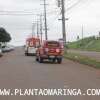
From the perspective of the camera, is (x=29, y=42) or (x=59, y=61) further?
(x=29, y=42)

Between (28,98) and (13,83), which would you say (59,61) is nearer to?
(13,83)

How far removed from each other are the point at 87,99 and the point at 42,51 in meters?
27.0

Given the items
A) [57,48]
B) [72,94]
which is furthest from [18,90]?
[57,48]

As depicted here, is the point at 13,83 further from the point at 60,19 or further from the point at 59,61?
the point at 60,19

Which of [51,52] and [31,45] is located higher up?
[51,52]

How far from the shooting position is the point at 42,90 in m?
17.3

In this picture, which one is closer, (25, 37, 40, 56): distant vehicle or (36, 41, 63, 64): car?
(36, 41, 63, 64): car

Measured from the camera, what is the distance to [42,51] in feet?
137

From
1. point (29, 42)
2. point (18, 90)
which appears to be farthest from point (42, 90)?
point (29, 42)

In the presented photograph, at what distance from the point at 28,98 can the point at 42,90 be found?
7.56ft

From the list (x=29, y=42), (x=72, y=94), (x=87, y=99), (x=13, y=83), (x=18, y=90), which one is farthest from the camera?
(x=29, y=42)

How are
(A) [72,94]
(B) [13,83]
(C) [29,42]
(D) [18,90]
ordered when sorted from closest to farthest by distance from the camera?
(A) [72,94]
(D) [18,90]
(B) [13,83]
(C) [29,42]

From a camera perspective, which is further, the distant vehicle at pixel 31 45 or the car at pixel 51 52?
the distant vehicle at pixel 31 45

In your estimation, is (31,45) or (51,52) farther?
(31,45)
